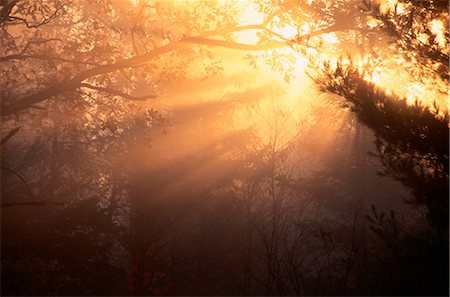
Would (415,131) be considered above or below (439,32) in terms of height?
below

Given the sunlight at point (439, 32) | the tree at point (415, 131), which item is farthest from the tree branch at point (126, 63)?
the sunlight at point (439, 32)

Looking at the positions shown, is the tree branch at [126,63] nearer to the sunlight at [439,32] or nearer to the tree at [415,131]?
the tree at [415,131]

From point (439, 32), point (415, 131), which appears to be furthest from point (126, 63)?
point (439, 32)

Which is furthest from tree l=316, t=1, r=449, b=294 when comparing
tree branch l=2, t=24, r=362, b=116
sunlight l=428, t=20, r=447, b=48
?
tree branch l=2, t=24, r=362, b=116

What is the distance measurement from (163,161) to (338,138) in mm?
14384

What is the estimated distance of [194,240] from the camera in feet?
61.7

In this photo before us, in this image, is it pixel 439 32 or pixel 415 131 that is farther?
pixel 439 32

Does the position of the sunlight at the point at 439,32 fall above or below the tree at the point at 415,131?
above

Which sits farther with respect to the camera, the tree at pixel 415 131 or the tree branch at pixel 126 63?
the tree branch at pixel 126 63

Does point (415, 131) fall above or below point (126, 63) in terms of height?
below

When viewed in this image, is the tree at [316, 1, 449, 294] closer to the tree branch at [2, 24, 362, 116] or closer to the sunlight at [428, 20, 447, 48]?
the sunlight at [428, 20, 447, 48]

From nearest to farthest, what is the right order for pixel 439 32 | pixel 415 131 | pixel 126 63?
pixel 415 131 < pixel 439 32 < pixel 126 63

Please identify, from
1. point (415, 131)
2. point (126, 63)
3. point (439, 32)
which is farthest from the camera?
point (126, 63)

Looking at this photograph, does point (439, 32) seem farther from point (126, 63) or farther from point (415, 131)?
point (126, 63)
